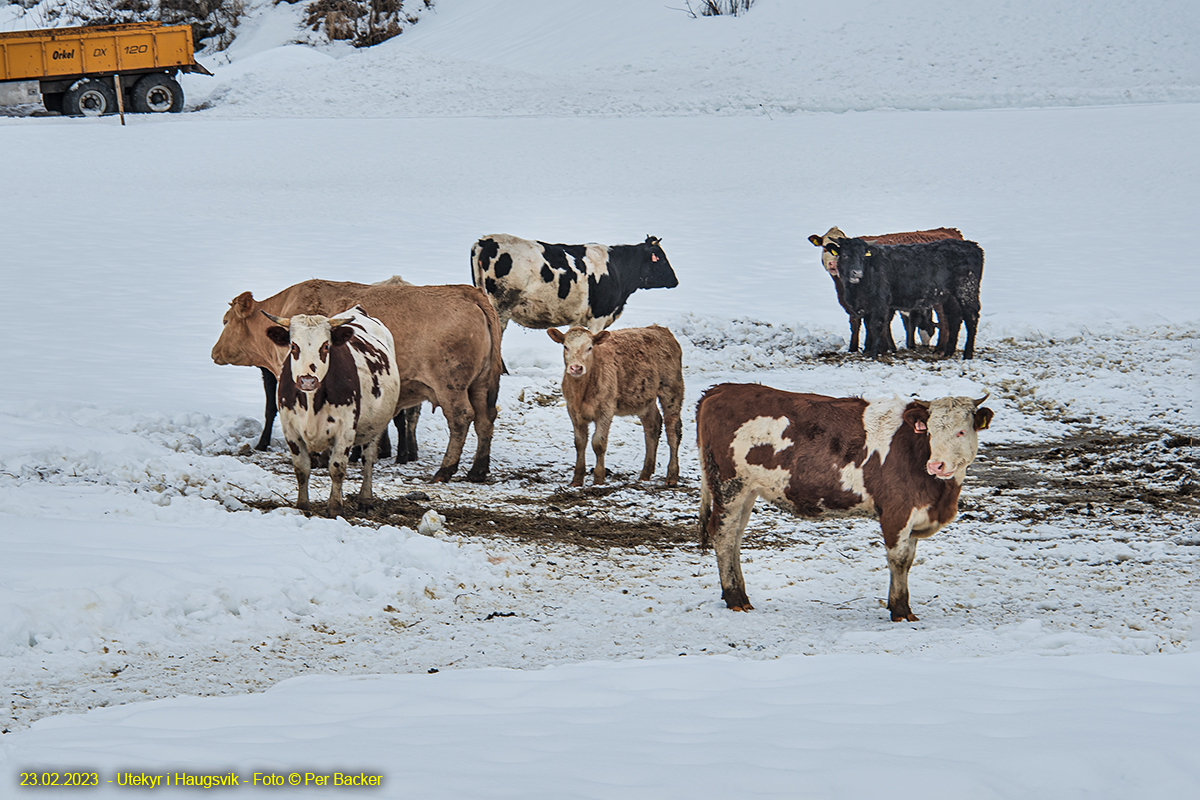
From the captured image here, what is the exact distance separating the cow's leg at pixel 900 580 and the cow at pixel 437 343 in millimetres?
4574

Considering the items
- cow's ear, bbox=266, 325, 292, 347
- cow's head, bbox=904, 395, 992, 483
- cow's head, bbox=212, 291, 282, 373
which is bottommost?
cow's head, bbox=904, 395, 992, 483

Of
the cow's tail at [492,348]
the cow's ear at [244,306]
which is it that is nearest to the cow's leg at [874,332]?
the cow's tail at [492,348]

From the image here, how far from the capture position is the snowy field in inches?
145

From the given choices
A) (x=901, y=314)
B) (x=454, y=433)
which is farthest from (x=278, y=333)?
(x=901, y=314)

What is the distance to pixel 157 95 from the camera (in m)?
33.9

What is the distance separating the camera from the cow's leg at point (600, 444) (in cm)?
934

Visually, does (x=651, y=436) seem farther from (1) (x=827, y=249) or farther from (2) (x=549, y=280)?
(1) (x=827, y=249)

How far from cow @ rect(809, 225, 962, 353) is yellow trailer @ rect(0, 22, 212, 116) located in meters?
23.2

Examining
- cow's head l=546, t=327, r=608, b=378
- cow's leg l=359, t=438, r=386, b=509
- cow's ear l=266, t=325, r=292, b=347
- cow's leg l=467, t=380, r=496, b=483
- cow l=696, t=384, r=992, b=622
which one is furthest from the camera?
cow's leg l=467, t=380, r=496, b=483

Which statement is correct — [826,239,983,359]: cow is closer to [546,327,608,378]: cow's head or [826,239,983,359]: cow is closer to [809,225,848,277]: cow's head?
[809,225,848,277]: cow's head

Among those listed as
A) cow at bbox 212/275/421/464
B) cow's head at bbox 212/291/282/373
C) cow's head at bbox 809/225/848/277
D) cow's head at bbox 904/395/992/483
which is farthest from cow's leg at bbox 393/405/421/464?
cow's head at bbox 809/225/848/277

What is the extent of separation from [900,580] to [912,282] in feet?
34.4

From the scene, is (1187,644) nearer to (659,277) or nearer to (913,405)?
(913,405)

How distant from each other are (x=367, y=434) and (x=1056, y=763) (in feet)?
18.6
